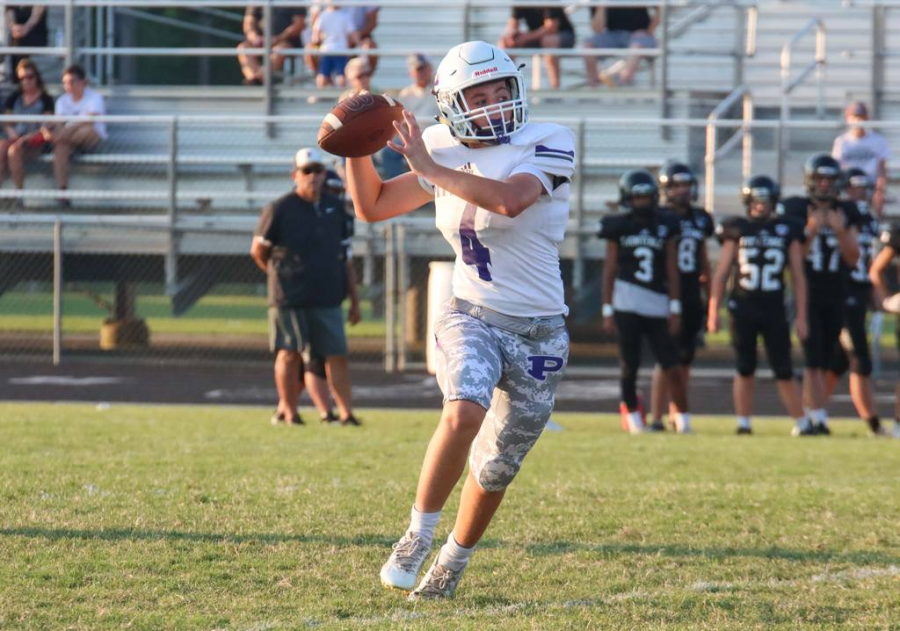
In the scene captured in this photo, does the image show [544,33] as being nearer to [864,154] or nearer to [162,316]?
[864,154]

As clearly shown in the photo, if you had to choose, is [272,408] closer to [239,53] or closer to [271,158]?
[271,158]

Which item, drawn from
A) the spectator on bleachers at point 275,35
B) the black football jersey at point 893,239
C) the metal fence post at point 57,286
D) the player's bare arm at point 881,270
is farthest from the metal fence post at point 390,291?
the black football jersey at point 893,239

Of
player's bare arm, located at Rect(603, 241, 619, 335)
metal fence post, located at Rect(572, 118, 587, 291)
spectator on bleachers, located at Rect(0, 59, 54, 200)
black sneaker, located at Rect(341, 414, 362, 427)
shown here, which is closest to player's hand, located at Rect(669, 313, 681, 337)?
player's bare arm, located at Rect(603, 241, 619, 335)

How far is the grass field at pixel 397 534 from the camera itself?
13.3ft

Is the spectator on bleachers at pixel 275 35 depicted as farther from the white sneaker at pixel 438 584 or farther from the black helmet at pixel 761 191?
the white sneaker at pixel 438 584

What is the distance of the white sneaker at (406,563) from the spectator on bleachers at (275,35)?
12.9m

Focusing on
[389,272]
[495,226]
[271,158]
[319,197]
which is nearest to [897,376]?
[389,272]

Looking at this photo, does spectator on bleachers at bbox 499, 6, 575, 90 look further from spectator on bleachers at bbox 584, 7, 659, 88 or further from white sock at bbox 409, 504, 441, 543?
white sock at bbox 409, 504, 441, 543

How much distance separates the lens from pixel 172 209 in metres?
14.2

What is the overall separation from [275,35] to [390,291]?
4375 mm

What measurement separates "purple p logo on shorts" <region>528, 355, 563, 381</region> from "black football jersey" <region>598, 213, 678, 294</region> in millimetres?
5679

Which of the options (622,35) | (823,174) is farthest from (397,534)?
(622,35)

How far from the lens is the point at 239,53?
51.2 ft

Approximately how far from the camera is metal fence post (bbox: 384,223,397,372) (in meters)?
14.0
